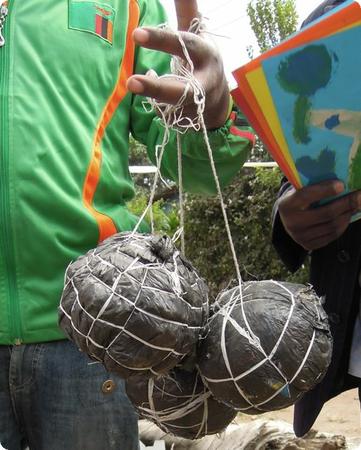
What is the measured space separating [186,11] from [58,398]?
0.80 metres

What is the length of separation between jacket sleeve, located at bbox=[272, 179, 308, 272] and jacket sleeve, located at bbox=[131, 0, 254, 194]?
15 cm

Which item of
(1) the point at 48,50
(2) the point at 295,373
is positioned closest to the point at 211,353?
(2) the point at 295,373

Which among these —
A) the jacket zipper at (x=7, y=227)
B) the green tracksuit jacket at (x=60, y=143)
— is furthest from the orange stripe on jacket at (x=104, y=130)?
the jacket zipper at (x=7, y=227)

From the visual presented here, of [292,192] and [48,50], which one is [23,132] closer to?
[48,50]

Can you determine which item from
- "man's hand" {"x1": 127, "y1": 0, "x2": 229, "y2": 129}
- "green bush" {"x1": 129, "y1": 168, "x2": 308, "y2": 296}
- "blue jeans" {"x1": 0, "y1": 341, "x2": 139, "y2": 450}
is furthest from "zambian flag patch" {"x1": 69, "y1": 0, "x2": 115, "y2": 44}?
"green bush" {"x1": 129, "y1": 168, "x2": 308, "y2": 296}

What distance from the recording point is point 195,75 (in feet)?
3.16

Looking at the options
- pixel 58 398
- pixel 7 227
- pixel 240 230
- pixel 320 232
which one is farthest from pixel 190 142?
pixel 240 230

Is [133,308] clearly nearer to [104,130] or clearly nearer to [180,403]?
[180,403]

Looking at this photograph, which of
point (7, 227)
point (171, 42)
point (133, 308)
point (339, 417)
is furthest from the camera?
point (339, 417)

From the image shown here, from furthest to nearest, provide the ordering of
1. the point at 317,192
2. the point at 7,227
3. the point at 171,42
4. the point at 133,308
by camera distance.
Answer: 1. the point at 7,227
2. the point at 317,192
3. the point at 171,42
4. the point at 133,308

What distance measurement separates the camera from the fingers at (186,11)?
1026 mm

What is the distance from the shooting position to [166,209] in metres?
7.68

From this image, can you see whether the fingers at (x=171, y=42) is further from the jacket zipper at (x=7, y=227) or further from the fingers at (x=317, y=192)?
the jacket zipper at (x=7, y=227)

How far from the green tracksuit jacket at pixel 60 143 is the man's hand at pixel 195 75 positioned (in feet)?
0.67
